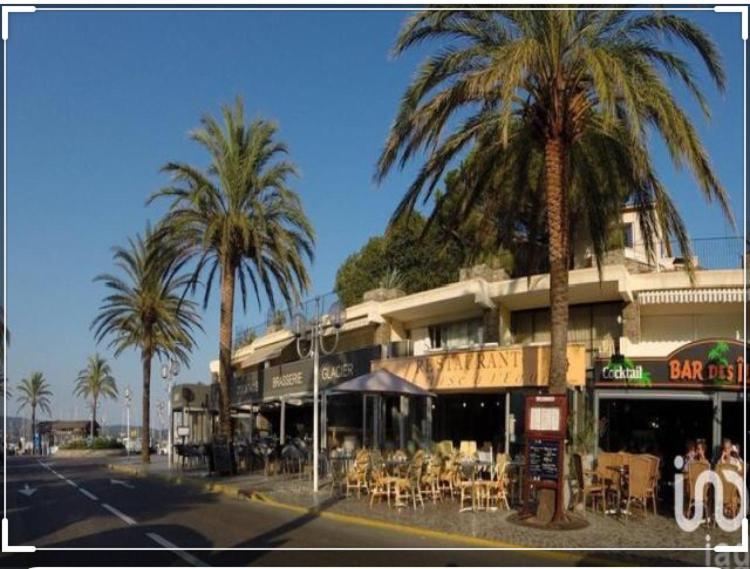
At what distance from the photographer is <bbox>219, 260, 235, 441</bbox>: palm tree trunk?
2986 cm

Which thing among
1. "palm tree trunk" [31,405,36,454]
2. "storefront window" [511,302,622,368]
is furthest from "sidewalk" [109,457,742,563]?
"palm tree trunk" [31,405,36,454]

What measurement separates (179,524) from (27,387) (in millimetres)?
92527

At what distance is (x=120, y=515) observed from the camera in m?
17.8

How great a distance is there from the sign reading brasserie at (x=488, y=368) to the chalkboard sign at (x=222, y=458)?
20.7 feet

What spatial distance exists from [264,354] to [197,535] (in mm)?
31201

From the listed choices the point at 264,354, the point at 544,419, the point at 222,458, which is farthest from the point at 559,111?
the point at 264,354

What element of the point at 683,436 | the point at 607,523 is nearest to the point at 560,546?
the point at 607,523

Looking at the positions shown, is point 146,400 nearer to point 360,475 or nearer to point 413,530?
point 360,475

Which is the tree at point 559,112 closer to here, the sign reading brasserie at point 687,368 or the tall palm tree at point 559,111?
the tall palm tree at point 559,111

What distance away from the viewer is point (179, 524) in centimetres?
1606

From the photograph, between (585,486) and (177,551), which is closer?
(177,551)

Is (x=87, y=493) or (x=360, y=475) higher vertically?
(x=360, y=475)

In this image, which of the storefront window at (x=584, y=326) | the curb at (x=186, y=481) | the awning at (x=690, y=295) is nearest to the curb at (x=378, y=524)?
the curb at (x=186, y=481)

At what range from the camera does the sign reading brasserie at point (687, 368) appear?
21516mm
